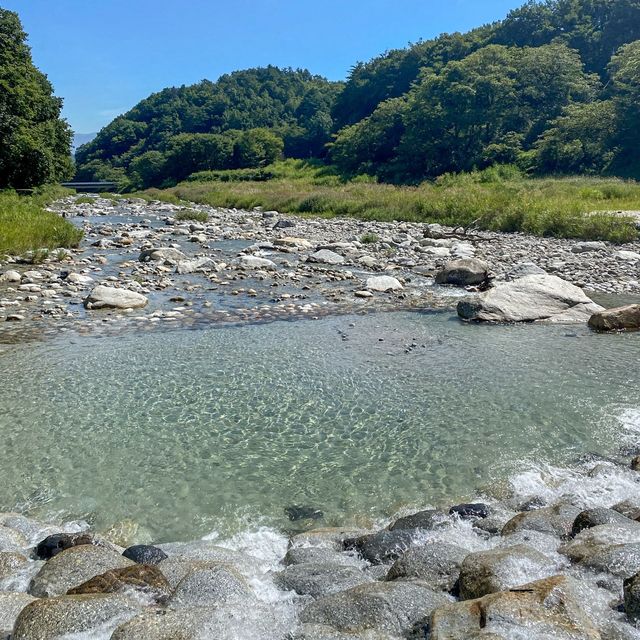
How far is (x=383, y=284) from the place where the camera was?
1780cm

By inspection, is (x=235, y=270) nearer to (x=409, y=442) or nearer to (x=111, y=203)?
(x=409, y=442)

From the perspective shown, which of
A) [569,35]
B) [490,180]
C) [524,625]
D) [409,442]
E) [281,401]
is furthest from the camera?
[569,35]

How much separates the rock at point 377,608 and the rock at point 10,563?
2542 mm

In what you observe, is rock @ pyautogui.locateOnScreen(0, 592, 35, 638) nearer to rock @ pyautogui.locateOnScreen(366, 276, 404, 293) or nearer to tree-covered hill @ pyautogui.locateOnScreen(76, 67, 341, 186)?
rock @ pyautogui.locateOnScreen(366, 276, 404, 293)

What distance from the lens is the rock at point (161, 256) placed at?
22000 mm

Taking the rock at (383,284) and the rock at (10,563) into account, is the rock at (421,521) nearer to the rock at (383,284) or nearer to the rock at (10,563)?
the rock at (10,563)

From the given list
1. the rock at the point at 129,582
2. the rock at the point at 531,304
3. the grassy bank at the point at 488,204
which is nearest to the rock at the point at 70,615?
the rock at the point at 129,582

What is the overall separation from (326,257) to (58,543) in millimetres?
18082

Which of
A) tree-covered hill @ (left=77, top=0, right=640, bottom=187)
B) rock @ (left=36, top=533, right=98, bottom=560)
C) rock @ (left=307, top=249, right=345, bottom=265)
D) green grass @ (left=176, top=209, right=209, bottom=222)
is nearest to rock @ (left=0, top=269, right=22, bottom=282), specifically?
rock @ (left=307, top=249, right=345, bottom=265)

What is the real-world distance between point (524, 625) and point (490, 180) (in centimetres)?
5358

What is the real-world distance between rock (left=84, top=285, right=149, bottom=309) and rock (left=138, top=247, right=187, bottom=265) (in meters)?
6.35

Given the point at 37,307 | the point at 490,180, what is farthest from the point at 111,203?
the point at 37,307

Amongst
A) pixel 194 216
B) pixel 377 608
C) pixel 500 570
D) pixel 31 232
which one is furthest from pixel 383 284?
pixel 194 216

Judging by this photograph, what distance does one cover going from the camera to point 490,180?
2089 inches
